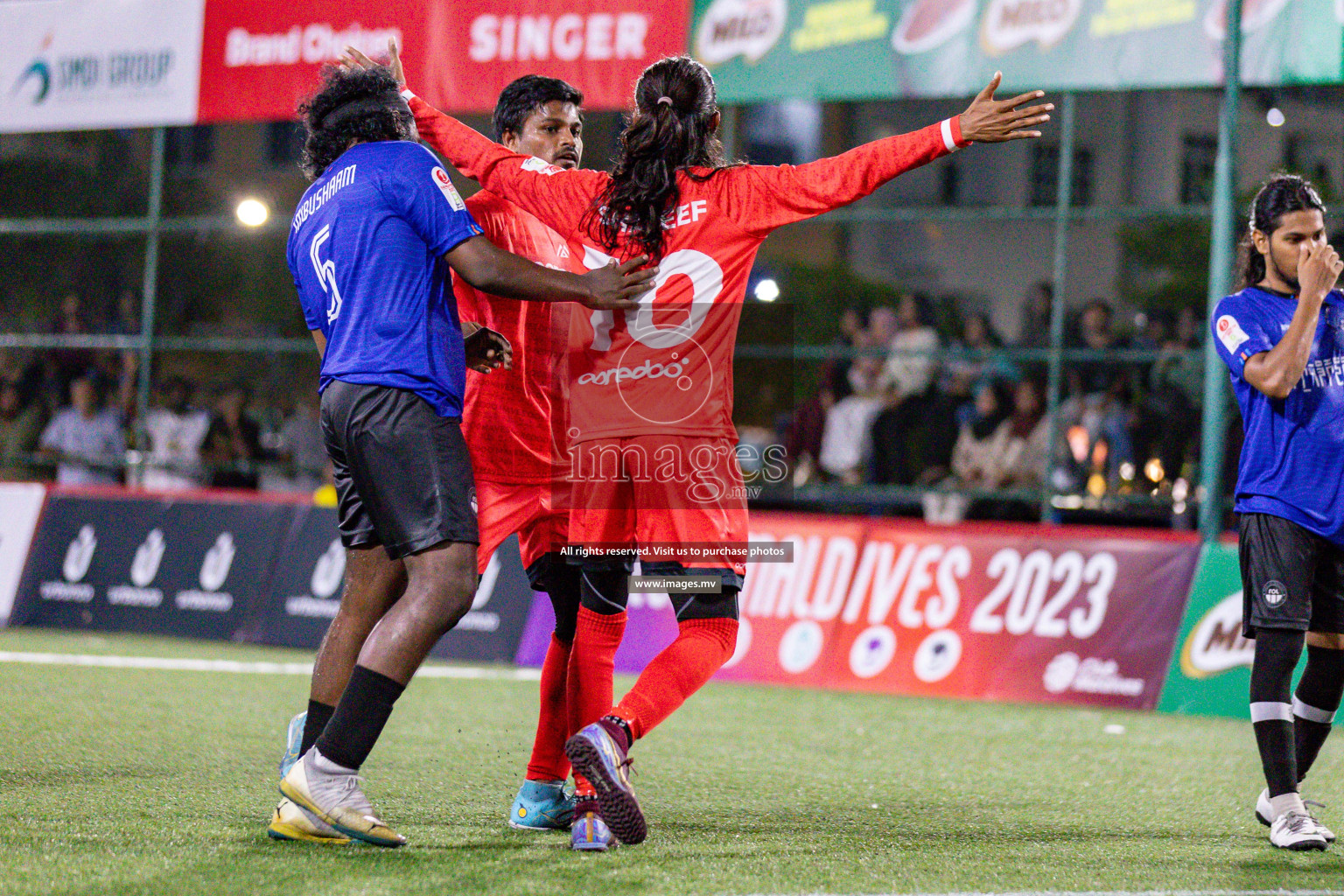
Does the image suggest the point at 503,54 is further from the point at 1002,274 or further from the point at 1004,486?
the point at 1002,274

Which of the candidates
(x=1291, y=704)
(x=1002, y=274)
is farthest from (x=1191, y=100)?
(x=1291, y=704)

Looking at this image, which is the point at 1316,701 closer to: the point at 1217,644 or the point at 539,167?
the point at 539,167

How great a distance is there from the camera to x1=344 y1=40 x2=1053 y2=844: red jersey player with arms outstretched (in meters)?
4.05

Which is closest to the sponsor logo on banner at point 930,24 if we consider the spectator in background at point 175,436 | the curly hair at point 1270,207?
the curly hair at point 1270,207

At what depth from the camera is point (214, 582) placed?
1038cm

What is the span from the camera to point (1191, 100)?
108 feet

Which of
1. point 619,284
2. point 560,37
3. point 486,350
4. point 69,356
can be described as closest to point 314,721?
point 486,350

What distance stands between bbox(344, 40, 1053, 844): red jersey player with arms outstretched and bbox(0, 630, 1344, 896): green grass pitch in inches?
24.1

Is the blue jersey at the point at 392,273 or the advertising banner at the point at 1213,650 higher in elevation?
the blue jersey at the point at 392,273

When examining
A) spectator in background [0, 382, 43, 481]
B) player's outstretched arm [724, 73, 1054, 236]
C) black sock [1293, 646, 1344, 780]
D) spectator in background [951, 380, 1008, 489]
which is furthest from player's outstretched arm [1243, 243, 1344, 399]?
spectator in background [0, 382, 43, 481]

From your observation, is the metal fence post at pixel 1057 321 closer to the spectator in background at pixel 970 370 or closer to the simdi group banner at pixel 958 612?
the spectator in background at pixel 970 370

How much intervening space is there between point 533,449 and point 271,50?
7.51 meters

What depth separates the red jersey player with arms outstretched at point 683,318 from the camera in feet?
13.3

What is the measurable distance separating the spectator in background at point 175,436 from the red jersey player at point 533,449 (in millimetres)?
8912
